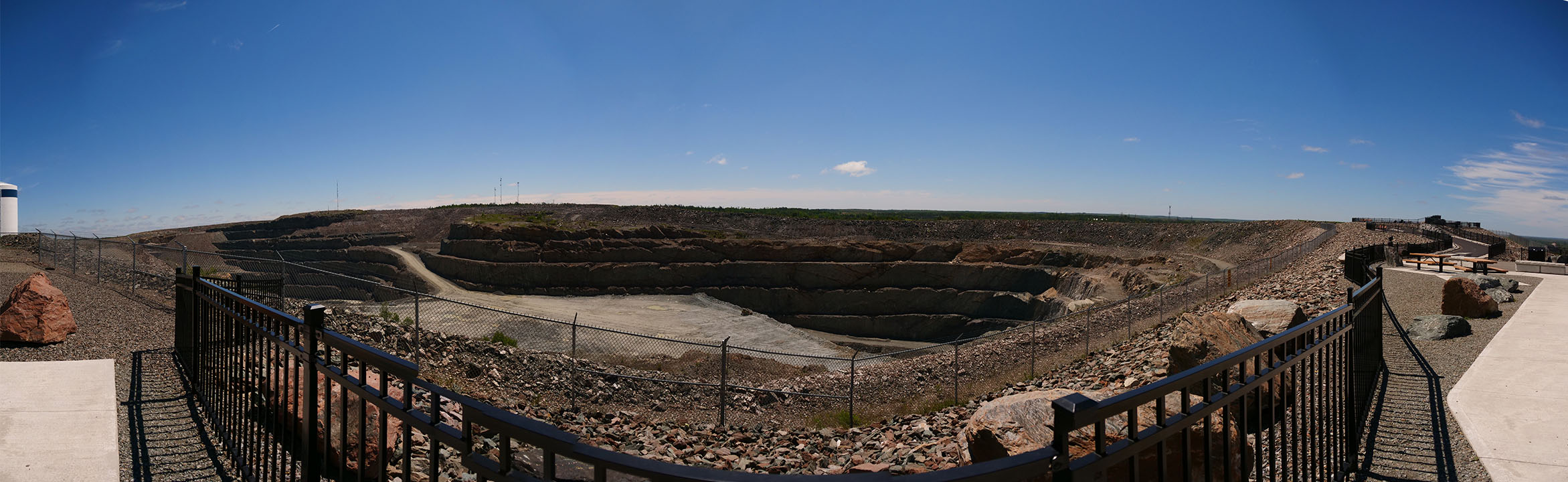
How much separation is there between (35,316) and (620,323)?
21.4 metres

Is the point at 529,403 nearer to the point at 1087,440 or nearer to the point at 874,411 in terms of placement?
the point at 874,411

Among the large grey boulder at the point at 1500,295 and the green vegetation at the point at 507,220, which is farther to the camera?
the green vegetation at the point at 507,220

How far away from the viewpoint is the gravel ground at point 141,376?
5051mm

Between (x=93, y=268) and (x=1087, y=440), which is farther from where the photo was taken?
(x=93, y=268)

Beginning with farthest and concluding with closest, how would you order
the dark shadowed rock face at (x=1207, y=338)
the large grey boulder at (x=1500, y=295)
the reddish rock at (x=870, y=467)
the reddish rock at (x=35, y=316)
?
the large grey boulder at (x=1500, y=295) < the dark shadowed rock face at (x=1207, y=338) < the reddish rock at (x=35, y=316) < the reddish rock at (x=870, y=467)

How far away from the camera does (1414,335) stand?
10516mm

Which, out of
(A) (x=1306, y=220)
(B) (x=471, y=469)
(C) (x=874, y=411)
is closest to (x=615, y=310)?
(C) (x=874, y=411)

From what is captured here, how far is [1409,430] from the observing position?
591 cm

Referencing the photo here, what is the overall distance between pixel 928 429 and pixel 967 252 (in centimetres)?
4297

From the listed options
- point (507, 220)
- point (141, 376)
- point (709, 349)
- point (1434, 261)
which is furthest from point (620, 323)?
point (507, 220)

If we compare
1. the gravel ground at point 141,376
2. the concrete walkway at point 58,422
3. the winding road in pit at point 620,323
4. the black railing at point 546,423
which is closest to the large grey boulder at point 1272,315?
the black railing at point 546,423

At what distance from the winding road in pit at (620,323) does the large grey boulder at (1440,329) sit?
43.7ft

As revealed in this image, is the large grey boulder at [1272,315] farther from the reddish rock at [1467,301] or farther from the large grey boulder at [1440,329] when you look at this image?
the reddish rock at [1467,301]

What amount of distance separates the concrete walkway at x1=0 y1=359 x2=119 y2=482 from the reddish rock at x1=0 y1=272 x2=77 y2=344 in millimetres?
941
